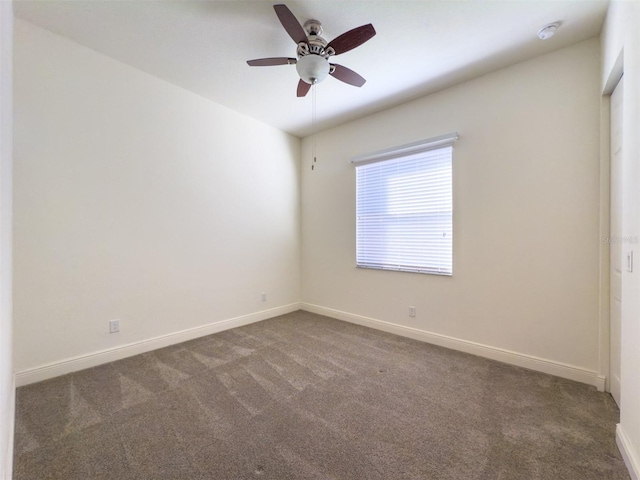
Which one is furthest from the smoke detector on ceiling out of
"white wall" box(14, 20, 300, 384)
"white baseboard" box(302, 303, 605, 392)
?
"white wall" box(14, 20, 300, 384)

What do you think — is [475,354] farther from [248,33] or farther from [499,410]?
[248,33]

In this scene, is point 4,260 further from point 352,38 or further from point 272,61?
point 352,38

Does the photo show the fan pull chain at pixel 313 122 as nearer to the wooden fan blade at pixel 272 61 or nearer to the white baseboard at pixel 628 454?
the wooden fan blade at pixel 272 61

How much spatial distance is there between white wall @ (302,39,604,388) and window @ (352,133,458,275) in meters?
0.12

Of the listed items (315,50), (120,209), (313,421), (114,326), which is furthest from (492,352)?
(120,209)

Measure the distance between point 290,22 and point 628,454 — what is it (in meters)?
3.07

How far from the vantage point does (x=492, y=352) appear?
2.52 metres

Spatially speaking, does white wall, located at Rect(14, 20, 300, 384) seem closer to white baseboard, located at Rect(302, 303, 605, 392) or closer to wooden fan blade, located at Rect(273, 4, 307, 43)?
white baseboard, located at Rect(302, 303, 605, 392)

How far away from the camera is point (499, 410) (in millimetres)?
1777

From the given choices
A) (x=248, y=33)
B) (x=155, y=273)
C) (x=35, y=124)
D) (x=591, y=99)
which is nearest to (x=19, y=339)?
(x=155, y=273)

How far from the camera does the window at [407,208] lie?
2848 mm

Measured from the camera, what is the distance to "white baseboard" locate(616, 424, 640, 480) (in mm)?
1242

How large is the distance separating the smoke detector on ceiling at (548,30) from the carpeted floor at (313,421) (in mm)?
2732

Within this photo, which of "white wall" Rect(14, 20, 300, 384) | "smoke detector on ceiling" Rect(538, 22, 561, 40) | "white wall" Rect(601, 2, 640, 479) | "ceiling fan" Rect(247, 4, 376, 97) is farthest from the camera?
"white wall" Rect(14, 20, 300, 384)
